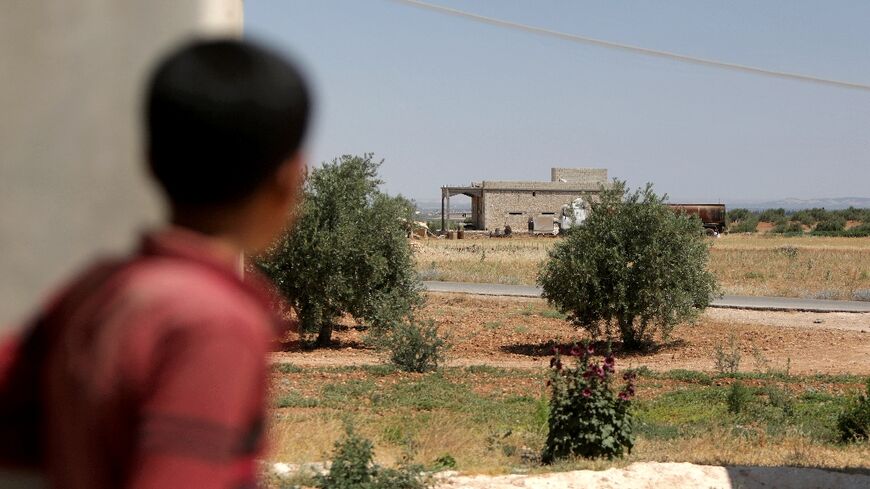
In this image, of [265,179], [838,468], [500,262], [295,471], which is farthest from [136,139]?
[500,262]

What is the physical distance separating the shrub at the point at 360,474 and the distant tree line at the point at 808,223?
80797 mm

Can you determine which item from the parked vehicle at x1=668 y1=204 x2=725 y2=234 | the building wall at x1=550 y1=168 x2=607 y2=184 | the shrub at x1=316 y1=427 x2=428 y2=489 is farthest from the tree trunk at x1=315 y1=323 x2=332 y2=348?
the building wall at x1=550 y1=168 x2=607 y2=184

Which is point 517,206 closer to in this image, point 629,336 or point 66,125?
point 629,336

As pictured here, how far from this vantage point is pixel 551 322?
87.4 feet

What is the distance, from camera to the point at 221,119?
772mm

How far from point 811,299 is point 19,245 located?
1281 inches

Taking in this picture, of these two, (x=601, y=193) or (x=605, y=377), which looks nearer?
(x=605, y=377)

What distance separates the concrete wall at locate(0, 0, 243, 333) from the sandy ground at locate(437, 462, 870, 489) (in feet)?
21.8

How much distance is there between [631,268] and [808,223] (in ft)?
278

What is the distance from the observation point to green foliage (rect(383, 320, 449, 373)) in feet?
56.2

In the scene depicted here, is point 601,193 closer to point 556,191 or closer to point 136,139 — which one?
point 136,139

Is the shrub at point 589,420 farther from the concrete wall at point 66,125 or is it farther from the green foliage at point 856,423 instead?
the concrete wall at point 66,125

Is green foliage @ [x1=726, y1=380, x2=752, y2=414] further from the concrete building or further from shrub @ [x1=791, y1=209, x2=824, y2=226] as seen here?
shrub @ [x1=791, y1=209, x2=824, y2=226]

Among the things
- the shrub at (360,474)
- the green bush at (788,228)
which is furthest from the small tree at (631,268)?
the green bush at (788,228)
